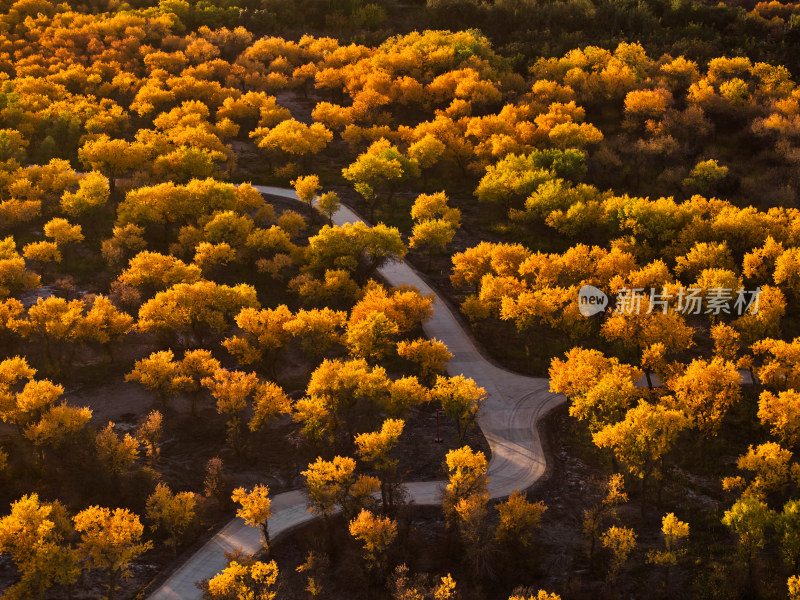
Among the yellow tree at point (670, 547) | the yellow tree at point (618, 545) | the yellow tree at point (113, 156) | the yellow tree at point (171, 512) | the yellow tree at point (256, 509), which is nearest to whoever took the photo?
the yellow tree at point (670, 547)

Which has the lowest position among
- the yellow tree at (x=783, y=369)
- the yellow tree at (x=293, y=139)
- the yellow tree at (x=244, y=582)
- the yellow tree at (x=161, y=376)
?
the yellow tree at (x=244, y=582)

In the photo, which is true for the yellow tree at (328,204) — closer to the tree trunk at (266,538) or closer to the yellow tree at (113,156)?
the yellow tree at (113,156)

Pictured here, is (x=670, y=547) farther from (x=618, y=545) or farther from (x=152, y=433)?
(x=152, y=433)

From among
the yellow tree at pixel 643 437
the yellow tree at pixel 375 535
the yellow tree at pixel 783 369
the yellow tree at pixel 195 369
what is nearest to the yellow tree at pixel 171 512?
the yellow tree at pixel 375 535

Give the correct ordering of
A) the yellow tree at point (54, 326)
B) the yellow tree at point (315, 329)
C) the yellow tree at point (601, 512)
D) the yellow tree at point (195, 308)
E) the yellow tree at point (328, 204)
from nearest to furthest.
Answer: the yellow tree at point (601, 512), the yellow tree at point (315, 329), the yellow tree at point (54, 326), the yellow tree at point (195, 308), the yellow tree at point (328, 204)

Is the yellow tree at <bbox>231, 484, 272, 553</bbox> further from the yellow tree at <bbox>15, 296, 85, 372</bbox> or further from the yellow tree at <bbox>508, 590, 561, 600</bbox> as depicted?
the yellow tree at <bbox>15, 296, 85, 372</bbox>

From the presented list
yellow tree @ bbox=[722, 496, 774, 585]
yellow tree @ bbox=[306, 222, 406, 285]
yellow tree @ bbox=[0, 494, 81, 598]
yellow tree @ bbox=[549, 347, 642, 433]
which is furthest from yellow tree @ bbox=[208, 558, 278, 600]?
yellow tree @ bbox=[306, 222, 406, 285]
